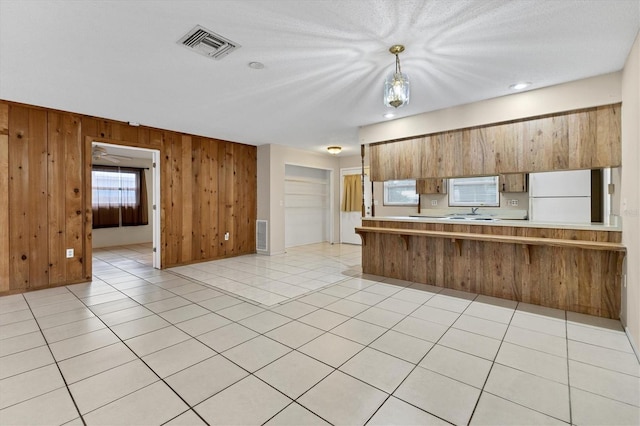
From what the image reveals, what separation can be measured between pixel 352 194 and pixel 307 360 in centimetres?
608

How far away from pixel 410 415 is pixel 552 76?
342 cm

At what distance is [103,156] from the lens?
643cm

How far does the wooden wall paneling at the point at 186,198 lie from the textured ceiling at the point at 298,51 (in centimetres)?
148

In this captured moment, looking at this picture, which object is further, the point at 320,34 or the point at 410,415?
the point at 320,34

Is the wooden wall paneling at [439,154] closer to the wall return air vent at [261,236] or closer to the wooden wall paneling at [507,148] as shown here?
the wooden wall paneling at [507,148]

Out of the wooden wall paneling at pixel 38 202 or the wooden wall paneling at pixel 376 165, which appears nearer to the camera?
the wooden wall paneling at pixel 38 202

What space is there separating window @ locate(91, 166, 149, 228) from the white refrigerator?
28.7ft

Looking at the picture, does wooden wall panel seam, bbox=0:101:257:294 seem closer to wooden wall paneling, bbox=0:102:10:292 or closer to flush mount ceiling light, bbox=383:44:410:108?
wooden wall paneling, bbox=0:102:10:292

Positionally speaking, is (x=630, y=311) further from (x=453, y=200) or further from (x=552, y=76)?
(x=453, y=200)

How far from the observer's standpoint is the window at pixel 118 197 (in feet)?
24.2

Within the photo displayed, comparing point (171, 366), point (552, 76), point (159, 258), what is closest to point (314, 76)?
point (552, 76)

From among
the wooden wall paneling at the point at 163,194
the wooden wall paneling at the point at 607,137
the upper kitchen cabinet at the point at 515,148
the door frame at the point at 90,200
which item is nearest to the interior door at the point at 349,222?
the upper kitchen cabinet at the point at 515,148

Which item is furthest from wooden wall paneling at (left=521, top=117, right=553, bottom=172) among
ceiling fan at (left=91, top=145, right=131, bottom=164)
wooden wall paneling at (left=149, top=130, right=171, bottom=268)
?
ceiling fan at (left=91, top=145, right=131, bottom=164)

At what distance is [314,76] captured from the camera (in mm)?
3098
